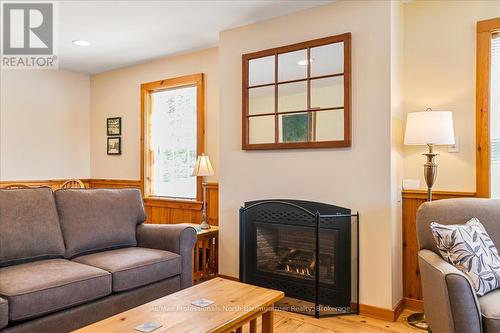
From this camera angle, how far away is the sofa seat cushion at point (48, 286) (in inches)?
75.5

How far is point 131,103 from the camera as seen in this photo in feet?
16.1

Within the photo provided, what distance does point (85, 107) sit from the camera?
537 cm

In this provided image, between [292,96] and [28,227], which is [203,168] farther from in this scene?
[28,227]

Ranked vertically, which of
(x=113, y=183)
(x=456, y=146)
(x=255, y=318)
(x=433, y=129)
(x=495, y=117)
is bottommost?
(x=255, y=318)

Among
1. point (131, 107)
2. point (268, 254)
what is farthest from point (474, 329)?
point (131, 107)

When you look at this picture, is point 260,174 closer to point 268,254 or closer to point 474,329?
point 268,254

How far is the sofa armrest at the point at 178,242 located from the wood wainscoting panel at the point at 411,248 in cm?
173

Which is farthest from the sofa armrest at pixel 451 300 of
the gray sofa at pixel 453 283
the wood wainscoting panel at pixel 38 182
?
the wood wainscoting panel at pixel 38 182

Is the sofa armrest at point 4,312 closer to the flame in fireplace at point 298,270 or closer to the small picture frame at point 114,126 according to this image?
the flame in fireplace at point 298,270

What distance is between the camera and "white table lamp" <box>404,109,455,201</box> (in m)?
2.55

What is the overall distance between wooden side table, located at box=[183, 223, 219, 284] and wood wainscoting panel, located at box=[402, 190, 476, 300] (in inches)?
68.6

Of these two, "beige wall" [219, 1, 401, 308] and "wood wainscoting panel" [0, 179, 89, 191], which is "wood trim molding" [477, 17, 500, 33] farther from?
"wood wainscoting panel" [0, 179, 89, 191]

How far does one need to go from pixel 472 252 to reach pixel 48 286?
2.32m

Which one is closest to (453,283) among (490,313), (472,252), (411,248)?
(490,313)
